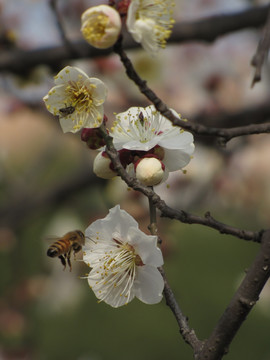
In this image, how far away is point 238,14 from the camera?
192 centimetres

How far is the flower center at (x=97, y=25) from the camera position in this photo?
79cm

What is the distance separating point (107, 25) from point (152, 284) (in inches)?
16.1

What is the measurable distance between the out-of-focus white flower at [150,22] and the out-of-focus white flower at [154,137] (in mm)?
127

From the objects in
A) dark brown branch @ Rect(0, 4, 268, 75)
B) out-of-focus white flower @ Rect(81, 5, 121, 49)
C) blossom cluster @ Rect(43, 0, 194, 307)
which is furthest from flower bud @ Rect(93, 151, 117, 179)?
dark brown branch @ Rect(0, 4, 268, 75)

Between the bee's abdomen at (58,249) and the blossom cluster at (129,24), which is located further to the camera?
the bee's abdomen at (58,249)

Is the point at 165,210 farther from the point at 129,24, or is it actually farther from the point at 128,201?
the point at 128,201

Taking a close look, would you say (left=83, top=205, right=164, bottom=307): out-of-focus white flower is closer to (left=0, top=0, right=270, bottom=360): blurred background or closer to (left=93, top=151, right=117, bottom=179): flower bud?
(left=93, top=151, right=117, bottom=179): flower bud

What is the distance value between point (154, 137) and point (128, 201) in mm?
1594

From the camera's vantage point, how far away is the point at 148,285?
92cm

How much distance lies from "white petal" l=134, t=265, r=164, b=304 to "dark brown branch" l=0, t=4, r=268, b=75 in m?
1.08

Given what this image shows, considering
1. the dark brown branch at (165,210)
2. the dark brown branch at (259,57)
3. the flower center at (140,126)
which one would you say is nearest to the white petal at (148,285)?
the dark brown branch at (165,210)

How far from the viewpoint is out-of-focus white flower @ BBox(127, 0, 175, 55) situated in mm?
828

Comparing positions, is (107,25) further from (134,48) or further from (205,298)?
(205,298)

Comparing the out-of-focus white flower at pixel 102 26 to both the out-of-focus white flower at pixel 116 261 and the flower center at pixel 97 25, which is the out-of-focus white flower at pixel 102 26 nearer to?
the flower center at pixel 97 25
